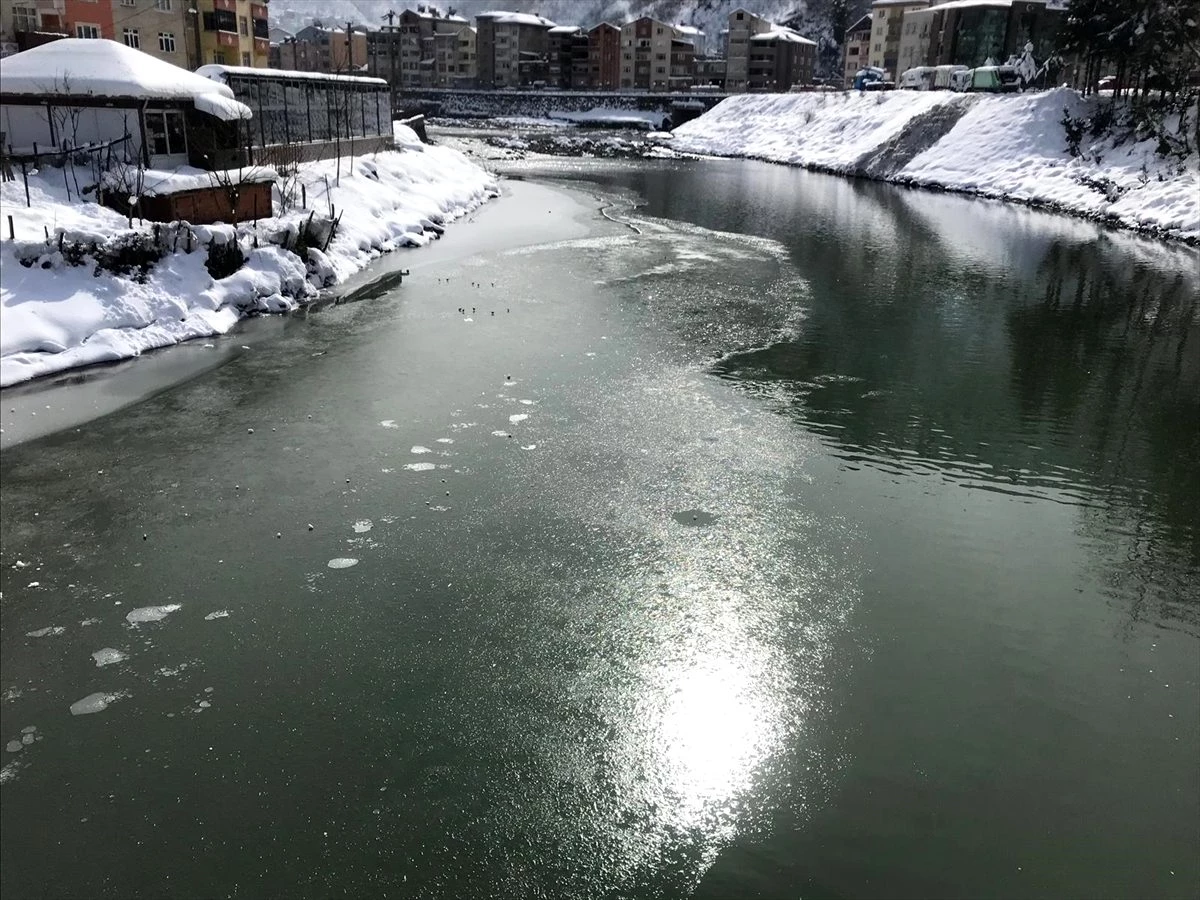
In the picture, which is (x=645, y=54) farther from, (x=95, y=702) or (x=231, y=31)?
(x=95, y=702)

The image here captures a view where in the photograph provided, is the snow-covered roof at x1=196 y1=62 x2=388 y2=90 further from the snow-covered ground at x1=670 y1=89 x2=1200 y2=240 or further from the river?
the snow-covered ground at x1=670 y1=89 x2=1200 y2=240

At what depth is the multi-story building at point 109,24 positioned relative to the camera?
34.9 meters

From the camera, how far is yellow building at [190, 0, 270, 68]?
44719 mm

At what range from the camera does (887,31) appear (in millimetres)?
106438

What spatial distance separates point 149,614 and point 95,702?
1.26 metres

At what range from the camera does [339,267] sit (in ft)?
75.8

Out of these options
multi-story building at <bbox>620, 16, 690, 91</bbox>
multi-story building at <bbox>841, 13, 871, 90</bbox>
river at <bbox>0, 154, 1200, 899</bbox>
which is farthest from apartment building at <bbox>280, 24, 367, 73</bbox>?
river at <bbox>0, 154, 1200, 899</bbox>

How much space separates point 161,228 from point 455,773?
1595 cm

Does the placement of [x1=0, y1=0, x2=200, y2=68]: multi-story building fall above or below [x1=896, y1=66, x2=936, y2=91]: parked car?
below

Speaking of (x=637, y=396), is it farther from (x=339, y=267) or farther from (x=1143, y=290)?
(x=1143, y=290)

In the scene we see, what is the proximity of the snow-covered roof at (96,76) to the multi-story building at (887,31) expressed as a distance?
97.1 m

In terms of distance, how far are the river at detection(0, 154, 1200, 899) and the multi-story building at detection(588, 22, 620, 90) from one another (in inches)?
4600

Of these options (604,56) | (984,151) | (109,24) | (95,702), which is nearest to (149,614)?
(95,702)

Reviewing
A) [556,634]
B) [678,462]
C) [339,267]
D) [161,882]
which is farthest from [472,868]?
[339,267]
